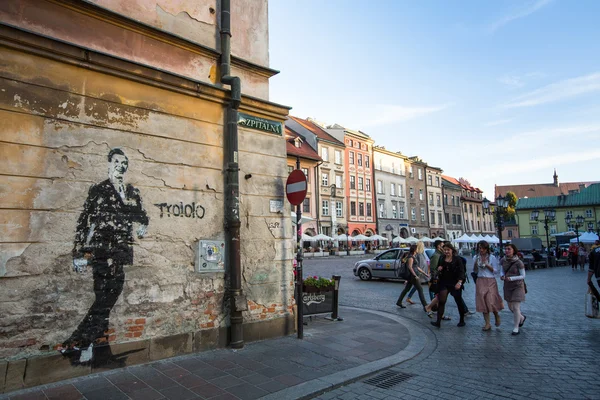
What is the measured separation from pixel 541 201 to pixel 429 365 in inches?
3501

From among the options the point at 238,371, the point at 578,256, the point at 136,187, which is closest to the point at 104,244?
the point at 136,187

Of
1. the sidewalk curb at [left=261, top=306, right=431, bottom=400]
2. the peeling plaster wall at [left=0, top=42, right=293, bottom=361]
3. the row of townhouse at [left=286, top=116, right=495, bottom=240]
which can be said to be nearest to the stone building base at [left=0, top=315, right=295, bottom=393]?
the peeling plaster wall at [left=0, top=42, right=293, bottom=361]

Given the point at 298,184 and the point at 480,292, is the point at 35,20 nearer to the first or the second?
the point at 298,184

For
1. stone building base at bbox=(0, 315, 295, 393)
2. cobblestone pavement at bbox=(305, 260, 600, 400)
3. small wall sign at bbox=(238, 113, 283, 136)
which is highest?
small wall sign at bbox=(238, 113, 283, 136)

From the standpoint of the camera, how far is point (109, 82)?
546 cm

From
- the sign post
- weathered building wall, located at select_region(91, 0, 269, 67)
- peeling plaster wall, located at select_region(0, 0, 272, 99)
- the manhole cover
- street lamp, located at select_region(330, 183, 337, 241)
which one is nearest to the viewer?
the manhole cover

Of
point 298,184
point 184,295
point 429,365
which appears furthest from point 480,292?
point 184,295

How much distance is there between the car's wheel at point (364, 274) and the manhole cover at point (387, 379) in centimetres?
1269

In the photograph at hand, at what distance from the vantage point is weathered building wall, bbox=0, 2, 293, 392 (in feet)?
15.0

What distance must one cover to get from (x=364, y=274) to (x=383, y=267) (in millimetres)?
1069

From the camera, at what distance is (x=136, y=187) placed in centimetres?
559

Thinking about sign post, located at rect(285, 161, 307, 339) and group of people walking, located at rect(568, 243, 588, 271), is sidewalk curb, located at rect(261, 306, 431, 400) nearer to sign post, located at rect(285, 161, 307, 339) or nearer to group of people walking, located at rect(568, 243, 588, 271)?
sign post, located at rect(285, 161, 307, 339)

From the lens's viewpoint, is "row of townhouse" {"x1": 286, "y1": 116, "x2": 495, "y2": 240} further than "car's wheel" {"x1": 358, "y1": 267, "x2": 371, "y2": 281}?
Yes

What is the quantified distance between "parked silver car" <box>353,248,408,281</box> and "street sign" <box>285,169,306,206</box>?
36.5 feet
